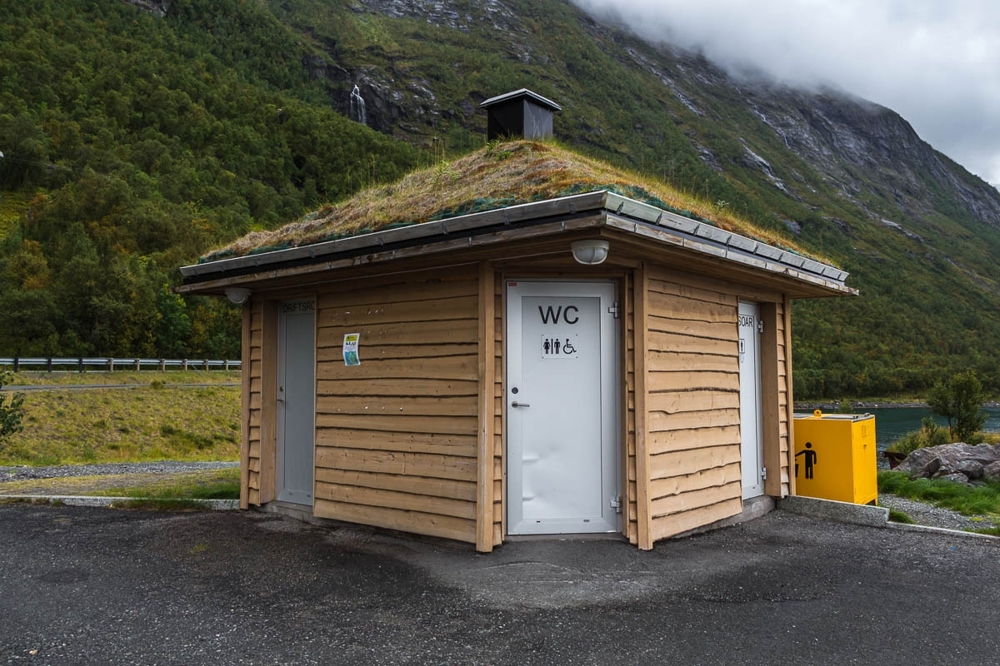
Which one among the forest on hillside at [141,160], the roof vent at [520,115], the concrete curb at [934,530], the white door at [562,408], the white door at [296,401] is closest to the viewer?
the white door at [562,408]

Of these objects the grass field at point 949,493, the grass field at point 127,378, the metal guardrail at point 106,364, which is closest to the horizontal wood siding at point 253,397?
the grass field at point 949,493

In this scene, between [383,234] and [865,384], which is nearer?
[383,234]

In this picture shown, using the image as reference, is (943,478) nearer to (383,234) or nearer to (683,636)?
(683,636)

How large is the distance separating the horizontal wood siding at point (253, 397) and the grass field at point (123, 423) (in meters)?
11.3

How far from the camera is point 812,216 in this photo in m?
125

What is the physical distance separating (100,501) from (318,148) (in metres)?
89.5

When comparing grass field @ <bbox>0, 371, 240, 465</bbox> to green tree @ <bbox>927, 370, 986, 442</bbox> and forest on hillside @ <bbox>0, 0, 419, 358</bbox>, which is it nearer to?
green tree @ <bbox>927, 370, 986, 442</bbox>

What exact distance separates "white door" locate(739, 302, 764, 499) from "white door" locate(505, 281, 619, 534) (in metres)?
2.07

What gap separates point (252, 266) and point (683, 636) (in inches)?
199

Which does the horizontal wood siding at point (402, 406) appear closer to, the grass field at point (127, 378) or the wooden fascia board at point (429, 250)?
the wooden fascia board at point (429, 250)

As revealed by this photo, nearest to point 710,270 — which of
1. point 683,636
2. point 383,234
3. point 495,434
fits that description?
point 495,434

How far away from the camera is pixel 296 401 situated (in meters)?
7.38

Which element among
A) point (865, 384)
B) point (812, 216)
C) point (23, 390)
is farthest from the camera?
point (812, 216)

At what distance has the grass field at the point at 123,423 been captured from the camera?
66.5ft
